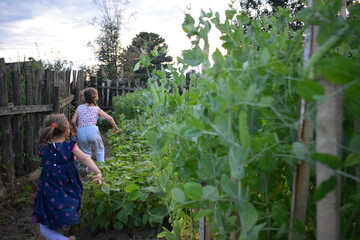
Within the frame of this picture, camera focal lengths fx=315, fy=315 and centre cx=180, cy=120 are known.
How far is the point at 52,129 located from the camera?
279 cm

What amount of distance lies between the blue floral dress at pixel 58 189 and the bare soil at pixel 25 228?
0.26 metres

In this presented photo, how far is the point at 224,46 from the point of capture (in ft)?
3.08

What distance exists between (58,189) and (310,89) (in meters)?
2.66

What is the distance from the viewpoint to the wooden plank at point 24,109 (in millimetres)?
3838

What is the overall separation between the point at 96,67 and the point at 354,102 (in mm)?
28369

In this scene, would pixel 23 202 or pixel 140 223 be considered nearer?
pixel 140 223

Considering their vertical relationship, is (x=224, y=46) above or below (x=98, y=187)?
above

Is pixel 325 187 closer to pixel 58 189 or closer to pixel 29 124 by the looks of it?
pixel 58 189

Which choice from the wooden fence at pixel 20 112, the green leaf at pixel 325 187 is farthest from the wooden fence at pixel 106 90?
the green leaf at pixel 325 187

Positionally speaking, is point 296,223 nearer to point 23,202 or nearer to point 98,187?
point 98,187

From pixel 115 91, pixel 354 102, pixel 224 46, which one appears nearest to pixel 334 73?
pixel 354 102

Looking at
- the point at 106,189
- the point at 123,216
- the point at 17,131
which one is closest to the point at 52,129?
the point at 106,189

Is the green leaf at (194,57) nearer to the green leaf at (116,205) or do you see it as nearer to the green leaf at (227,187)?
the green leaf at (227,187)

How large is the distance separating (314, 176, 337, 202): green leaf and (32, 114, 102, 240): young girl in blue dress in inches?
92.0
